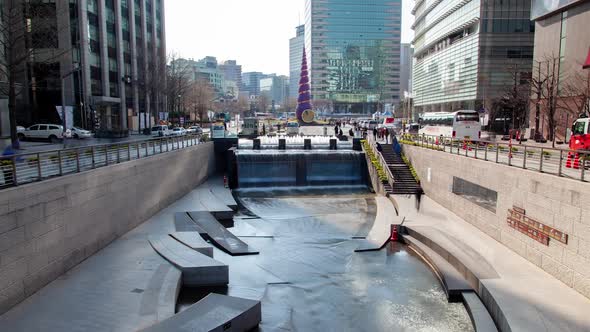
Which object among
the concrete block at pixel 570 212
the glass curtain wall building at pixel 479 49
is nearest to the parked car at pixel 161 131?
the glass curtain wall building at pixel 479 49

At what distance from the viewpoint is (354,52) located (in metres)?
174

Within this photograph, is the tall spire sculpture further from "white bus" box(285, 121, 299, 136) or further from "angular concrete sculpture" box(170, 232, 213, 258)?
"angular concrete sculpture" box(170, 232, 213, 258)

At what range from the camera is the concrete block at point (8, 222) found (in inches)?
409

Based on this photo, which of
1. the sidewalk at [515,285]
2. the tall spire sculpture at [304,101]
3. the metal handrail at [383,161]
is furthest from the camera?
the tall spire sculpture at [304,101]

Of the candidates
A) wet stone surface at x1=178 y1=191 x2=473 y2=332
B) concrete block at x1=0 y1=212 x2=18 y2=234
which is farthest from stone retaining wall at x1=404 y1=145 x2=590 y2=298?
concrete block at x1=0 y1=212 x2=18 y2=234

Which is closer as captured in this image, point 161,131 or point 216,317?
point 216,317

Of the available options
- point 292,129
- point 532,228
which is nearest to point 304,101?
point 292,129

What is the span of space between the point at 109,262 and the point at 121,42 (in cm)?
5588

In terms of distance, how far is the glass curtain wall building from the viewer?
66625 mm

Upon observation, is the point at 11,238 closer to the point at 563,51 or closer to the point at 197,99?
the point at 563,51

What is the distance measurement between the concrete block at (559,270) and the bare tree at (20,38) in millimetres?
26520

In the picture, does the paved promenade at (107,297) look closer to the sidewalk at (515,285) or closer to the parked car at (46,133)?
the sidewalk at (515,285)

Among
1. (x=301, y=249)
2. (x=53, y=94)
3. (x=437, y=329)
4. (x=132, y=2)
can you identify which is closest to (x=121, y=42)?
(x=132, y=2)

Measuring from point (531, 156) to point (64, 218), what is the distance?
16.5 meters
